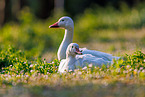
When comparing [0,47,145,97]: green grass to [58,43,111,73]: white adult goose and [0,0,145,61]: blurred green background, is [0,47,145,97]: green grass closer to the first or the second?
[58,43,111,73]: white adult goose

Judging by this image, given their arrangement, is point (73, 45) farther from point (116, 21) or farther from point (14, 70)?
point (116, 21)

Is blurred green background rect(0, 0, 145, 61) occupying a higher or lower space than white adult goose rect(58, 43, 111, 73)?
higher

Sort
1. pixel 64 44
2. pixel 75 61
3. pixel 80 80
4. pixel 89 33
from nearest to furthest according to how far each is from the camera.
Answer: pixel 80 80 → pixel 75 61 → pixel 64 44 → pixel 89 33

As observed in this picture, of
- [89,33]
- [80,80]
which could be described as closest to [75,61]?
[80,80]

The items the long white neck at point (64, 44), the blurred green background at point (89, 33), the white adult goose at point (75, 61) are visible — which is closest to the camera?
the white adult goose at point (75, 61)

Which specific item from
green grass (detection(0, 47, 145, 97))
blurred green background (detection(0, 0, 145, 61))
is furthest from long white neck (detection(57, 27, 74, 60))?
blurred green background (detection(0, 0, 145, 61))

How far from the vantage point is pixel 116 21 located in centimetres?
1623

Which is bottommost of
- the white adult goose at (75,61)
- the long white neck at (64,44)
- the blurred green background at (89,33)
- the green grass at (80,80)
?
the green grass at (80,80)

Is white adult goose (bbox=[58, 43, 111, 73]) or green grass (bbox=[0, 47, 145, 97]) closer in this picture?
green grass (bbox=[0, 47, 145, 97])

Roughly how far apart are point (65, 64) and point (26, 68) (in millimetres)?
1090

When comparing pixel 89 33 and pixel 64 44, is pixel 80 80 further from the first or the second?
pixel 89 33

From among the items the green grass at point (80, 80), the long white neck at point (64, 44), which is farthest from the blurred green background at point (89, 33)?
the green grass at point (80, 80)

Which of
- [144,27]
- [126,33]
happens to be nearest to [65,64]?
[126,33]

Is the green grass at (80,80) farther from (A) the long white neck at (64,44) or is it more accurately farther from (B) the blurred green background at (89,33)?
(B) the blurred green background at (89,33)
